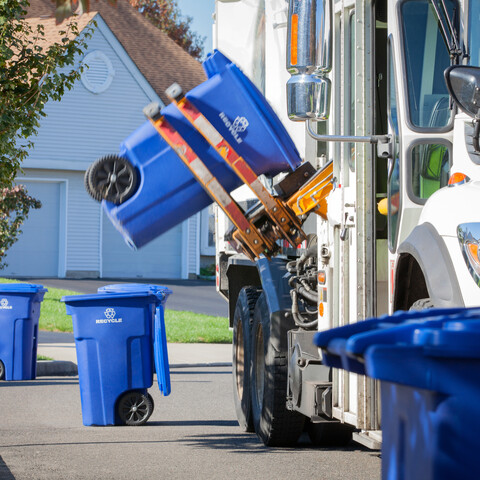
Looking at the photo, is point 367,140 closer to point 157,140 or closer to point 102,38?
point 157,140

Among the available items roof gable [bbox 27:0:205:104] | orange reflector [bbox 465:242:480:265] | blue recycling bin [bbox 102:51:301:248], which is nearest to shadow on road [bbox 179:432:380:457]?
blue recycling bin [bbox 102:51:301:248]

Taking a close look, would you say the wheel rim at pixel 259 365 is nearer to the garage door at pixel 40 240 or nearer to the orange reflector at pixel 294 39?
the orange reflector at pixel 294 39

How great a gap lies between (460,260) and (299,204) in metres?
2.65

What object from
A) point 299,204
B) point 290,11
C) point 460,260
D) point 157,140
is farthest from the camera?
point 157,140

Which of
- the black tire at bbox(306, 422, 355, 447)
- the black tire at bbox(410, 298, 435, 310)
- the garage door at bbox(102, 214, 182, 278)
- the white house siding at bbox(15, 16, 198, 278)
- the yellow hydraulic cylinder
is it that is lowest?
the black tire at bbox(306, 422, 355, 447)

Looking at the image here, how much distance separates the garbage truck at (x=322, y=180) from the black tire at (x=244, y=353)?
0.02m

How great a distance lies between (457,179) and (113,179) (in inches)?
125

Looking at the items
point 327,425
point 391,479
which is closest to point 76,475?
point 327,425

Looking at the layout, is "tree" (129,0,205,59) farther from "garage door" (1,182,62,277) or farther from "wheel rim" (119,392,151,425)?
"wheel rim" (119,392,151,425)

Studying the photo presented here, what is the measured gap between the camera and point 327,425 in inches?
291

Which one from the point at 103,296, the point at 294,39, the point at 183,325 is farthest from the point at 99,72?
the point at 294,39

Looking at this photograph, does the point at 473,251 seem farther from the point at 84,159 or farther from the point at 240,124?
the point at 84,159

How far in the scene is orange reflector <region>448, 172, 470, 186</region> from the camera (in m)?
4.39

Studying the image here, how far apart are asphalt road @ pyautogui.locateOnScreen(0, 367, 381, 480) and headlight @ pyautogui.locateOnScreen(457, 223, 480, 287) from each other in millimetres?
2555
